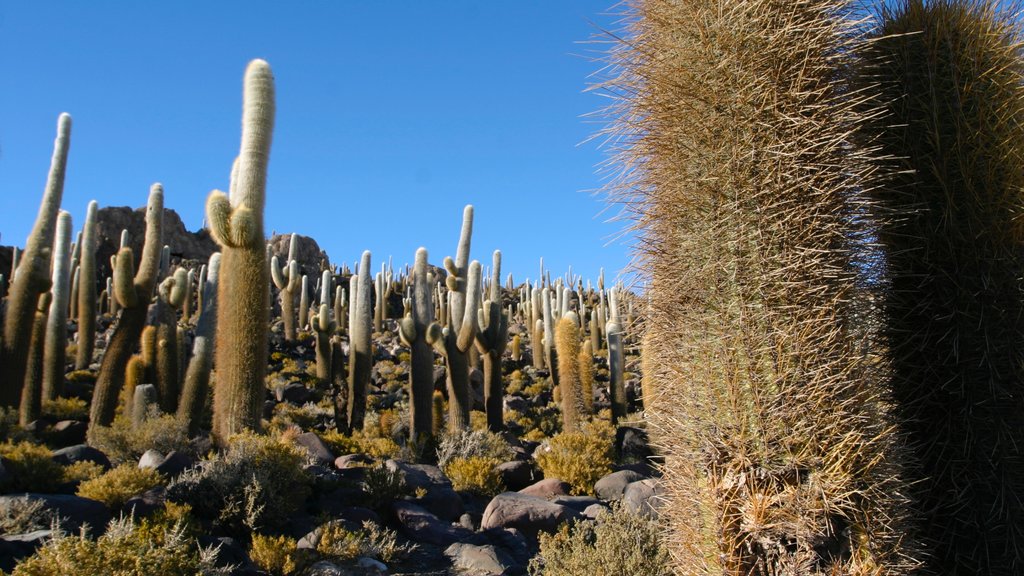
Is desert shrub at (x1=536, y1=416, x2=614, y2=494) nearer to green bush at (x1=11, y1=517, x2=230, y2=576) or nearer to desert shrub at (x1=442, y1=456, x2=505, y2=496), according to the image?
desert shrub at (x1=442, y1=456, x2=505, y2=496)

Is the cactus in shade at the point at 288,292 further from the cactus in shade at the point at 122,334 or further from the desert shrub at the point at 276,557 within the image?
the desert shrub at the point at 276,557

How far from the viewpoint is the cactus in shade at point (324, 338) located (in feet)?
53.9

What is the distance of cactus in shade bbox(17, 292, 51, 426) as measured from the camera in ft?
37.5

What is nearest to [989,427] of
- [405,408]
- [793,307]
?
[793,307]

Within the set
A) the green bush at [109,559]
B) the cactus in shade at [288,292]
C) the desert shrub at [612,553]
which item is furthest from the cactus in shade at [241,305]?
the cactus in shade at [288,292]

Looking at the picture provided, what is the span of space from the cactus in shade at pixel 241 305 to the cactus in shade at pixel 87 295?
348 inches

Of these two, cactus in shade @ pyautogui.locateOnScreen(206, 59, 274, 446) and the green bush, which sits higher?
cactus in shade @ pyautogui.locateOnScreen(206, 59, 274, 446)

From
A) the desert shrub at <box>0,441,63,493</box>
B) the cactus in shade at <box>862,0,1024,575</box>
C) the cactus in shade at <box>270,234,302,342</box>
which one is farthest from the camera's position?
the cactus in shade at <box>270,234,302,342</box>

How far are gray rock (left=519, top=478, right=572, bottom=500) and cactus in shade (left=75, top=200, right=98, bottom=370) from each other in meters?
11.9

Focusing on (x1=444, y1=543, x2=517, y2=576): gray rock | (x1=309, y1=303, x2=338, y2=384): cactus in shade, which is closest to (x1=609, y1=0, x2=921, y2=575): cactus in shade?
(x1=444, y1=543, x2=517, y2=576): gray rock

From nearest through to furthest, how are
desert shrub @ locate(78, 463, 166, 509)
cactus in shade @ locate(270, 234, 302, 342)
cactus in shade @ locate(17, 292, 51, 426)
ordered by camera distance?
desert shrub @ locate(78, 463, 166, 509) < cactus in shade @ locate(17, 292, 51, 426) < cactus in shade @ locate(270, 234, 302, 342)

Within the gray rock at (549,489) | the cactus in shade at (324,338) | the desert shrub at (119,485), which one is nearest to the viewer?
the desert shrub at (119,485)

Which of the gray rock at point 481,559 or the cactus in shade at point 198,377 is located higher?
→ the cactus in shade at point 198,377

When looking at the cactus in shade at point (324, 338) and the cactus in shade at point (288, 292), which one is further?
the cactus in shade at point (288, 292)
